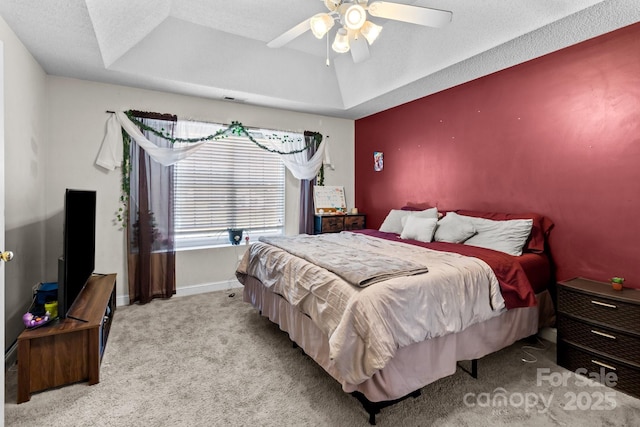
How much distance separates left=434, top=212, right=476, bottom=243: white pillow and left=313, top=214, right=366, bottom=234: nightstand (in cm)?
159

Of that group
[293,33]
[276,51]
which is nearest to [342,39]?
[293,33]

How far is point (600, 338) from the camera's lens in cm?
210

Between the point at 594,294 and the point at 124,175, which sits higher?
the point at 124,175

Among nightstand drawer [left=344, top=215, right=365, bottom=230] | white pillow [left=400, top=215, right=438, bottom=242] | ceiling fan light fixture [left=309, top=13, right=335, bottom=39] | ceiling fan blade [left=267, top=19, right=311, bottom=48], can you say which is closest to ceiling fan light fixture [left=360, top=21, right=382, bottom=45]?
ceiling fan light fixture [left=309, top=13, right=335, bottom=39]

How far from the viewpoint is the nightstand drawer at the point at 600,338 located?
197cm

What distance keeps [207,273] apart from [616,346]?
3799 mm

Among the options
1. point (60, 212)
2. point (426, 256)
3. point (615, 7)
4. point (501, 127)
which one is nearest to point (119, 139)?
point (60, 212)

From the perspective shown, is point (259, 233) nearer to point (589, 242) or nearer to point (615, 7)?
point (589, 242)

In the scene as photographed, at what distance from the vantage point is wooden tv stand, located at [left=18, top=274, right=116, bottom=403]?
6.13 feet

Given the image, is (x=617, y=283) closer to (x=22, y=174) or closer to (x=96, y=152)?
(x=22, y=174)

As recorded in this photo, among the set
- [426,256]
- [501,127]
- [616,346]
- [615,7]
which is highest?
[615,7]

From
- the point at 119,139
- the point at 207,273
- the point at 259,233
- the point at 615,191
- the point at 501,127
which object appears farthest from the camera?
the point at 259,233

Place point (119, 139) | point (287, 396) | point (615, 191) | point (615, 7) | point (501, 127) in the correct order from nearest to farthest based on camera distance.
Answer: point (287, 396)
point (615, 7)
point (615, 191)
point (501, 127)
point (119, 139)

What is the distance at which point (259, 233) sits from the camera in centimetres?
441
